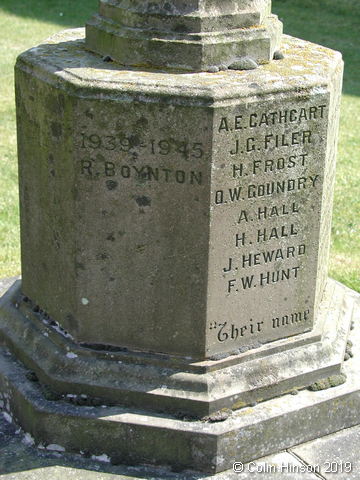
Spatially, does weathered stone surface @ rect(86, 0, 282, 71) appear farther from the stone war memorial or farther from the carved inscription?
the carved inscription

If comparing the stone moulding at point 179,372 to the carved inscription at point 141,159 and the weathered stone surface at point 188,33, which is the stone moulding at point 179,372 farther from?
the weathered stone surface at point 188,33

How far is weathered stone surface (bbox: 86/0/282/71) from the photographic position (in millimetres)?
3973

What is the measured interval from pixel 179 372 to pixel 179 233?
0.66 m

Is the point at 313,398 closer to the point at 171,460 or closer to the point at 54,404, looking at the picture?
the point at 171,460

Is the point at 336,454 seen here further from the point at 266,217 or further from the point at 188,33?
the point at 188,33

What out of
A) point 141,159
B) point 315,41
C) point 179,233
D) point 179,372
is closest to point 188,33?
point 141,159

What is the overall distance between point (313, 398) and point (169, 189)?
49.1 inches

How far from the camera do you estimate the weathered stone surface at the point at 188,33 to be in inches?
156

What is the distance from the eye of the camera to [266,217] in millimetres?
4074

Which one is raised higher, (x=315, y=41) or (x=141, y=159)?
(x=141, y=159)

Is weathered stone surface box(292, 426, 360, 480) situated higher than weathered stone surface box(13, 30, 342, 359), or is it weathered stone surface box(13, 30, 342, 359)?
weathered stone surface box(13, 30, 342, 359)

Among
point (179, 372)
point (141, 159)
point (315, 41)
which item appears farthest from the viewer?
point (315, 41)

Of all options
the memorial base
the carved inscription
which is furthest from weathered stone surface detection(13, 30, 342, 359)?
the memorial base

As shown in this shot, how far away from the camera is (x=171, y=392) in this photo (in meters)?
4.07
